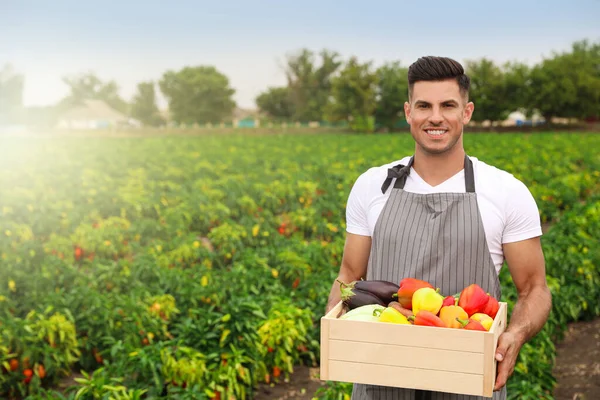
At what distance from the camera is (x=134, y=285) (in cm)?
653

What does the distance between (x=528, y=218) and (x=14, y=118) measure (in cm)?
7867

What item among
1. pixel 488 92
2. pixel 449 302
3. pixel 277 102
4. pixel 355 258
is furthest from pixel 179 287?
pixel 277 102

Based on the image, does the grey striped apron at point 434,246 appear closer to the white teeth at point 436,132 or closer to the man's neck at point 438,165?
the man's neck at point 438,165

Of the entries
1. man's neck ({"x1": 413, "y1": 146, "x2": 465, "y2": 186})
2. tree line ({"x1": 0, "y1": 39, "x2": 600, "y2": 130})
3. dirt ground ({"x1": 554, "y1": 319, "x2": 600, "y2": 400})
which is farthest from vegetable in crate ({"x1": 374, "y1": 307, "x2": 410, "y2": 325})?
tree line ({"x1": 0, "y1": 39, "x2": 600, "y2": 130})

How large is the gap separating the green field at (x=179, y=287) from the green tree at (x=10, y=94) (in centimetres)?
5559

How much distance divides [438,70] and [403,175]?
1.27 feet

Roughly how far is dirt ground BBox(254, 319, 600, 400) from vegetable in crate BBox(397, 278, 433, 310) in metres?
3.03

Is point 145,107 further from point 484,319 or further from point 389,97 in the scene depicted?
point 484,319

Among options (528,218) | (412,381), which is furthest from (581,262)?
(412,381)

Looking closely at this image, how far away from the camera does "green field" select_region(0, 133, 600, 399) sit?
185 inches

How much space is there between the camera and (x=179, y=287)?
6078 mm

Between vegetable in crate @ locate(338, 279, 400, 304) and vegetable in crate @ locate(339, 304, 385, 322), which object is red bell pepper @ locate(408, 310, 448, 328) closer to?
vegetable in crate @ locate(339, 304, 385, 322)

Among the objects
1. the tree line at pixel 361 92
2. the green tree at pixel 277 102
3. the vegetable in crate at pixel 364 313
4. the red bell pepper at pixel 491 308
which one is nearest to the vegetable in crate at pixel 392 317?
the vegetable in crate at pixel 364 313

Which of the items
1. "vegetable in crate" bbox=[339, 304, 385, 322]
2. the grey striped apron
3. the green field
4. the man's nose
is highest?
the man's nose
